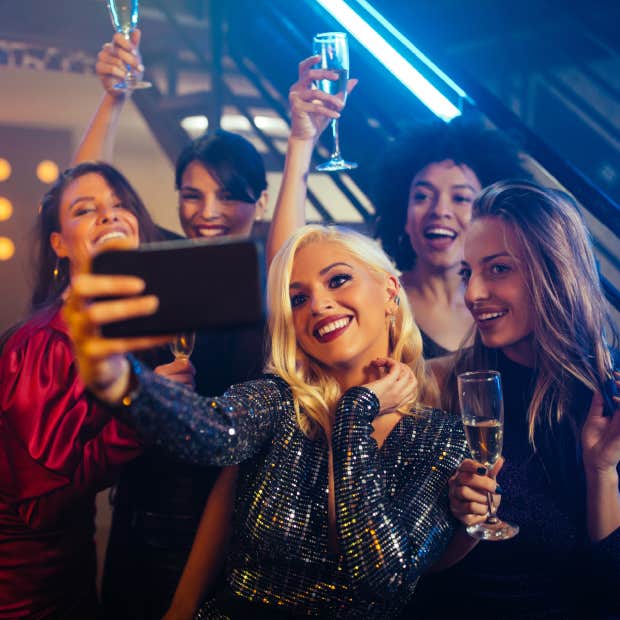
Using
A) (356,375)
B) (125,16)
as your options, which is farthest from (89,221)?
(356,375)

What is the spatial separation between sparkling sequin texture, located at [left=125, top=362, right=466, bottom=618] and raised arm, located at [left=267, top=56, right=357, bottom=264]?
576mm

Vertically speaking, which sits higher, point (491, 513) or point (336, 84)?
point (336, 84)

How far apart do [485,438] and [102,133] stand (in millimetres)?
1573

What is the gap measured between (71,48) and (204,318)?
5.80 ft

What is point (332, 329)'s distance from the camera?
6.07ft

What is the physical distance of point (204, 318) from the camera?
1.09m

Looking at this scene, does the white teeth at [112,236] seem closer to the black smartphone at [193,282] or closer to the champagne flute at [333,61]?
the champagne flute at [333,61]

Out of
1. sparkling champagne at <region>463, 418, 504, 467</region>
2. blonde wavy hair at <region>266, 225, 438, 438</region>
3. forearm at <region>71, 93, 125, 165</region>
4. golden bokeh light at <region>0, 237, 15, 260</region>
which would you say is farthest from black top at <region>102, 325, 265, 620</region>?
sparkling champagne at <region>463, 418, 504, 467</region>

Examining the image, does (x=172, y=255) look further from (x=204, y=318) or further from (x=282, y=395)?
(x=282, y=395)

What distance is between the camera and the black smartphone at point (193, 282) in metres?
1.09

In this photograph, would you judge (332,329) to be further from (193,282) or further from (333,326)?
(193,282)

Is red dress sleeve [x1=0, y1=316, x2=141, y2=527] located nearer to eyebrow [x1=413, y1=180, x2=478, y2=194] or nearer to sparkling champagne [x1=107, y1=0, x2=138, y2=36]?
sparkling champagne [x1=107, y1=0, x2=138, y2=36]

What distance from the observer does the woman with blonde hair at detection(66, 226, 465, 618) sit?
1.59 meters

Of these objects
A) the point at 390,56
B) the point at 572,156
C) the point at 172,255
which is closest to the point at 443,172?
the point at 390,56
